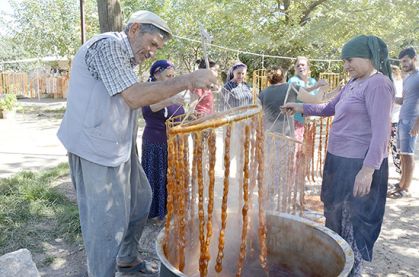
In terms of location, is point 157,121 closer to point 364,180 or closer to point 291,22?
point 364,180

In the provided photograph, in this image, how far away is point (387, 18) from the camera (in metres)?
12.5

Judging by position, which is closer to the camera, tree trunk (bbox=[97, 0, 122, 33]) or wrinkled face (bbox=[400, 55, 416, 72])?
tree trunk (bbox=[97, 0, 122, 33])

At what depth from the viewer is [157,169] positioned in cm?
427

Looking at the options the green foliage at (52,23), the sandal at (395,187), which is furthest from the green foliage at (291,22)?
the sandal at (395,187)

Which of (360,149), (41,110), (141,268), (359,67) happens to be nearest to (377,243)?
(360,149)

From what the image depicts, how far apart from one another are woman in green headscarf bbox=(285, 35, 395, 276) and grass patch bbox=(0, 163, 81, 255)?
2.59m

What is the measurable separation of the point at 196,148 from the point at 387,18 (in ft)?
42.1

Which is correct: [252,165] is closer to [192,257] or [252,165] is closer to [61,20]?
[192,257]

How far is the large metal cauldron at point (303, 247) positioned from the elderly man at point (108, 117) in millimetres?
477

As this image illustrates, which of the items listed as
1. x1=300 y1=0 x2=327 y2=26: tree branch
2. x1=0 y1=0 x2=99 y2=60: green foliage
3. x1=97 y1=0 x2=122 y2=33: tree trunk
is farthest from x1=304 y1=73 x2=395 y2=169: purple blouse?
x1=0 y1=0 x2=99 y2=60: green foliage

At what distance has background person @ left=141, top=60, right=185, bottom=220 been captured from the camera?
4082mm

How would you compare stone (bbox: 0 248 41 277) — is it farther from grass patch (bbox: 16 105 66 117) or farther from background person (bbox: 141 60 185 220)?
grass patch (bbox: 16 105 66 117)

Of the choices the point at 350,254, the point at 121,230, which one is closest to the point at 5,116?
the point at 121,230

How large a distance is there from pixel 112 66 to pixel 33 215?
290cm
